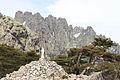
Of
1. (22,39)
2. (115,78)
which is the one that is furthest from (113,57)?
(22,39)

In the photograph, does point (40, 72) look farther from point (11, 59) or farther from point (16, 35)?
point (16, 35)

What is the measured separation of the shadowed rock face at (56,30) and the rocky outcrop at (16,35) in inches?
2977

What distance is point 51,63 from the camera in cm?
2103

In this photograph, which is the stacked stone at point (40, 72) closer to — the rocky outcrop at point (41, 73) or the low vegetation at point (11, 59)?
the rocky outcrop at point (41, 73)

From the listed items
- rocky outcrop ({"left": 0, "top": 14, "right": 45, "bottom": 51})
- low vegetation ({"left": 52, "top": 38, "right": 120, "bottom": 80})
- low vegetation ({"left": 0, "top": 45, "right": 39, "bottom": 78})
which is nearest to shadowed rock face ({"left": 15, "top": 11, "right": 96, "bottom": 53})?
rocky outcrop ({"left": 0, "top": 14, "right": 45, "bottom": 51})

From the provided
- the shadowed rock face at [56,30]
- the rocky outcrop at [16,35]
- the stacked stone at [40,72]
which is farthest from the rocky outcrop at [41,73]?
the shadowed rock face at [56,30]

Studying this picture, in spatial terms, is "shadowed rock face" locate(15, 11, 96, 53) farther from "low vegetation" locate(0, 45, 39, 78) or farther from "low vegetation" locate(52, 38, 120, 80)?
"low vegetation" locate(52, 38, 120, 80)

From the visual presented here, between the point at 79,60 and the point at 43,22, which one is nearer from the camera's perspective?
the point at 79,60

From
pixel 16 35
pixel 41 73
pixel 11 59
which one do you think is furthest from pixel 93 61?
pixel 16 35

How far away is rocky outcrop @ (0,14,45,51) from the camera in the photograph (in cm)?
7287

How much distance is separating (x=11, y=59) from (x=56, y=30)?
137 metres

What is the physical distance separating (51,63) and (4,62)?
632 inches

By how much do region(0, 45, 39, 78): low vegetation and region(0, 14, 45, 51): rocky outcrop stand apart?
32373 millimetres

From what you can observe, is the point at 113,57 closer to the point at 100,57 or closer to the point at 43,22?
the point at 100,57
